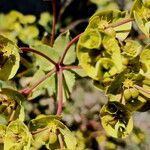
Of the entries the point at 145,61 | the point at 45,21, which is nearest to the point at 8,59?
the point at 145,61

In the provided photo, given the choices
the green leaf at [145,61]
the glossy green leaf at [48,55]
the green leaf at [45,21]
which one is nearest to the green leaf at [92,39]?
the green leaf at [145,61]

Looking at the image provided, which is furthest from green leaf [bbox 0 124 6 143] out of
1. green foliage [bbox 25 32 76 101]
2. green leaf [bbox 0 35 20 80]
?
green foliage [bbox 25 32 76 101]

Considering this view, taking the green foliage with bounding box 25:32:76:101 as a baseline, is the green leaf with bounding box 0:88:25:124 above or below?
below

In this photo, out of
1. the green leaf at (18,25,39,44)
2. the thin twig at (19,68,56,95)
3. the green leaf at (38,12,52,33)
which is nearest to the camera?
the thin twig at (19,68,56,95)

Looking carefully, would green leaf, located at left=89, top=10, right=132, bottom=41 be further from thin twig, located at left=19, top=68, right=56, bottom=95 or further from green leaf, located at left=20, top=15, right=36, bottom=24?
green leaf, located at left=20, top=15, right=36, bottom=24

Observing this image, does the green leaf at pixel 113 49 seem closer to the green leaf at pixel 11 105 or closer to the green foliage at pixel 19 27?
the green leaf at pixel 11 105

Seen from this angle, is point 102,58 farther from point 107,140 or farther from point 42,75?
point 107,140

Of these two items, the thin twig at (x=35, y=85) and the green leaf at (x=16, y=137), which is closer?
the green leaf at (x=16, y=137)
